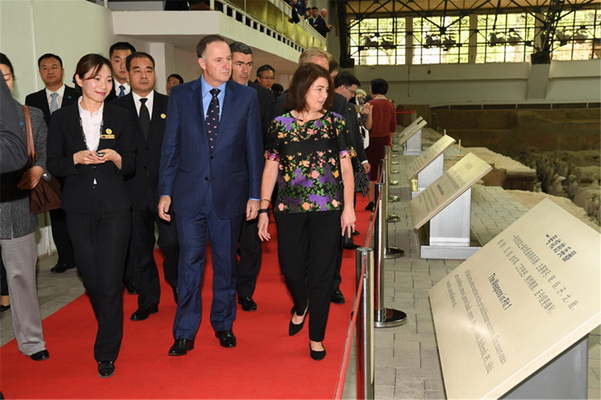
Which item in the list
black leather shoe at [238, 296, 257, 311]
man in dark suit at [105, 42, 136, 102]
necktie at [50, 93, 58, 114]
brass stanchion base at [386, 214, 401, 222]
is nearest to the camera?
black leather shoe at [238, 296, 257, 311]

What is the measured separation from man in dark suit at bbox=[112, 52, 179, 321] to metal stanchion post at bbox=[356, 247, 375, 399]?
2.13 metres

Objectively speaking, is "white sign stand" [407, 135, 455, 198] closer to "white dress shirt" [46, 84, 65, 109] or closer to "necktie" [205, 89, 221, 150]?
"white dress shirt" [46, 84, 65, 109]

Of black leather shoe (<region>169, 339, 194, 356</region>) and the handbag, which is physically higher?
the handbag

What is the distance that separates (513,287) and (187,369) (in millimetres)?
1855

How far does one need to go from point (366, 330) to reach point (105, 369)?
173 centimetres

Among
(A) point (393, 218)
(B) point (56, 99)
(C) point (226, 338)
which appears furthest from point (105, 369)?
(A) point (393, 218)

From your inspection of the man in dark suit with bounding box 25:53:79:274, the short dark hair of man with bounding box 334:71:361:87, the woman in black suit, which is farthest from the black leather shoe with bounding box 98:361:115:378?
the short dark hair of man with bounding box 334:71:361:87

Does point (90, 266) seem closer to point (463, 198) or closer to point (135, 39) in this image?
point (463, 198)

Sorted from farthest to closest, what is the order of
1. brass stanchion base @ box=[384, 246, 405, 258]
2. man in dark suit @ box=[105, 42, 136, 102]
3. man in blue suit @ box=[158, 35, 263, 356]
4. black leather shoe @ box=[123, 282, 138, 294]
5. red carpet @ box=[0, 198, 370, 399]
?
brass stanchion base @ box=[384, 246, 405, 258], man in dark suit @ box=[105, 42, 136, 102], black leather shoe @ box=[123, 282, 138, 294], man in blue suit @ box=[158, 35, 263, 356], red carpet @ box=[0, 198, 370, 399]

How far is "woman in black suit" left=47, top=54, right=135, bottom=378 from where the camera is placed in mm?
3703

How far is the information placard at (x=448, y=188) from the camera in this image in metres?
6.19

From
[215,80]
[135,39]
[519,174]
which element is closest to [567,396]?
[215,80]

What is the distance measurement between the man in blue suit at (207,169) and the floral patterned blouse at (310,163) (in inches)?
9.4

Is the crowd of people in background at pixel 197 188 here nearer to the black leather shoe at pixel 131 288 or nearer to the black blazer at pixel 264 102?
the black blazer at pixel 264 102
